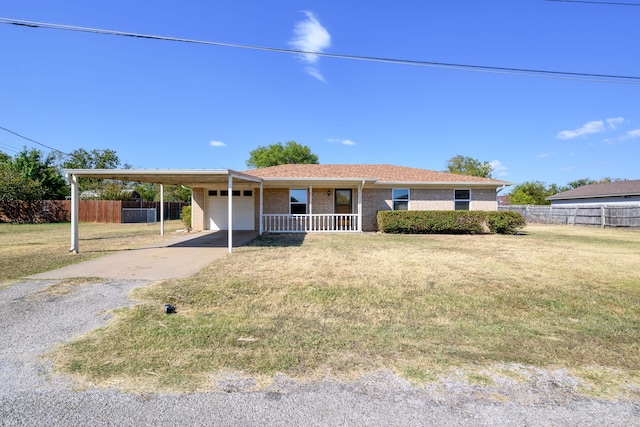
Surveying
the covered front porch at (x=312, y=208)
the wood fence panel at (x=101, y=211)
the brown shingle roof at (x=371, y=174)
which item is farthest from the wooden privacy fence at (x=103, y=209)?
the covered front porch at (x=312, y=208)

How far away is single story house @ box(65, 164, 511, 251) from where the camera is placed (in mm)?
15266

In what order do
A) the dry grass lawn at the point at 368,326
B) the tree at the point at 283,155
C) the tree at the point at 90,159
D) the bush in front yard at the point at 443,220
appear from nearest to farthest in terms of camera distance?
the dry grass lawn at the point at 368,326
the bush in front yard at the point at 443,220
the tree at the point at 90,159
the tree at the point at 283,155

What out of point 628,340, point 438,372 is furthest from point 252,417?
point 628,340

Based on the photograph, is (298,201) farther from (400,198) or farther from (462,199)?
(462,199)

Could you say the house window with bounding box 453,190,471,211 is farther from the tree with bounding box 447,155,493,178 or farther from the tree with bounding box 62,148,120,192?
the tree with bounding box 62,148,120,192

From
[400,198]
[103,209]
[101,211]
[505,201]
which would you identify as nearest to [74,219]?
[400,198]

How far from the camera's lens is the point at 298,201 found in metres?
15.8

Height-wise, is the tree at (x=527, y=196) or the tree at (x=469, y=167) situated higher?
the tree at (x=469, y=167)

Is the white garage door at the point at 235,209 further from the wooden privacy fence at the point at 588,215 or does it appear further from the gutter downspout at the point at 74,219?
the wooden privacy fence at the point at 588,215

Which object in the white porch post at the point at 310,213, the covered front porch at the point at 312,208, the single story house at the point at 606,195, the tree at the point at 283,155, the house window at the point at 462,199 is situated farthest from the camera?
the tree at the point at 283,155

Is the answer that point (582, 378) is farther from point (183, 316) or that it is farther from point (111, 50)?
point (111, 50)

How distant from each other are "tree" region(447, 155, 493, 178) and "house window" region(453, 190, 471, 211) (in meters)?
29.0

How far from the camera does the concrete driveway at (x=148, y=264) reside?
631 cm

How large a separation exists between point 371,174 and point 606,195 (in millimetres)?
23714
